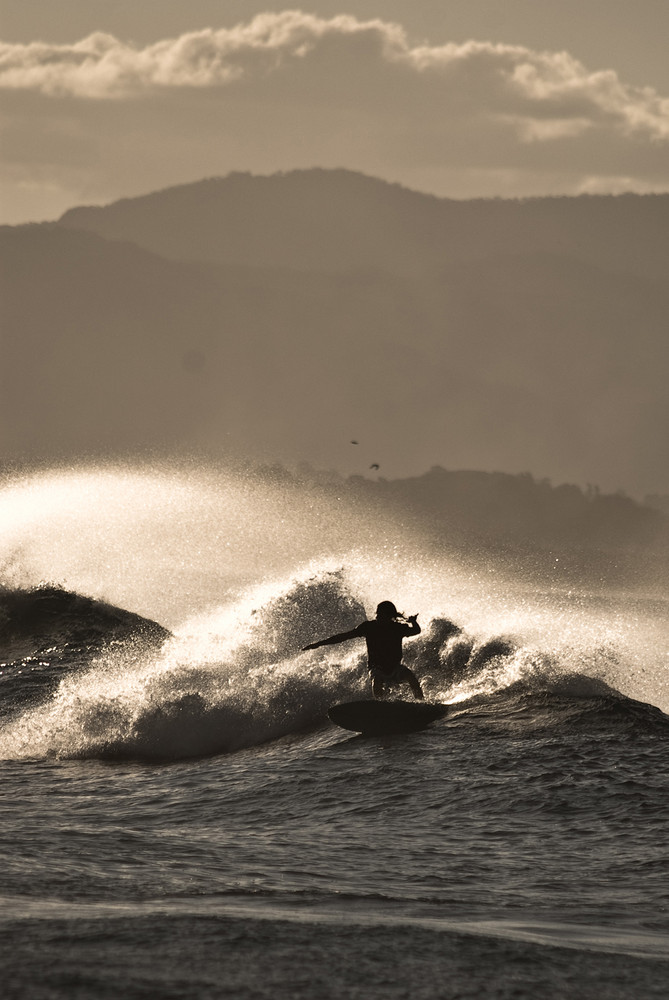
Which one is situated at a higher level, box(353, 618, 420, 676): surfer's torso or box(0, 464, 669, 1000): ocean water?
box(353, 618, 420, 676): surfer's torso

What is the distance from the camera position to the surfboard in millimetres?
18375

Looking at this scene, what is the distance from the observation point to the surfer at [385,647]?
1908 cm

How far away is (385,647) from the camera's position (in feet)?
62.9

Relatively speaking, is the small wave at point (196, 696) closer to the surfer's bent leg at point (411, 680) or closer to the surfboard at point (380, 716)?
the surfboard at point (380, 716)

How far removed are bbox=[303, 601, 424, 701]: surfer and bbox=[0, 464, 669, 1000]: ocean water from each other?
→ 37.4 inches

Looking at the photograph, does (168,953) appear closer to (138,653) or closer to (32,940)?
(32,940)

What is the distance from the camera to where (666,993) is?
321 inches

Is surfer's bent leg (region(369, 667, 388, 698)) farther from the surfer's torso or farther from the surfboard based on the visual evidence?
the surfboard

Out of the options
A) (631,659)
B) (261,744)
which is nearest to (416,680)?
(261,744)

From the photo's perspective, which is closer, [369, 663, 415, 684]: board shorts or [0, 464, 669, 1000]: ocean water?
[0, 464, 669, 1000]: ocean water

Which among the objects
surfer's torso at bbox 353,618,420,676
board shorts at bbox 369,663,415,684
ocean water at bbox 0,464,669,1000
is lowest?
ocean water at bbox 0,464,669,1000

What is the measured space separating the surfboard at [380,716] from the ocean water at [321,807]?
0.27m

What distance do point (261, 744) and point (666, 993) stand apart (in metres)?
11.3

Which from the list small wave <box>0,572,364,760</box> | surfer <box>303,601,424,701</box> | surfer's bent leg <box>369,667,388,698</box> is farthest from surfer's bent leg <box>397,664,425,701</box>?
small wave <box>0,572,364,760</box>
